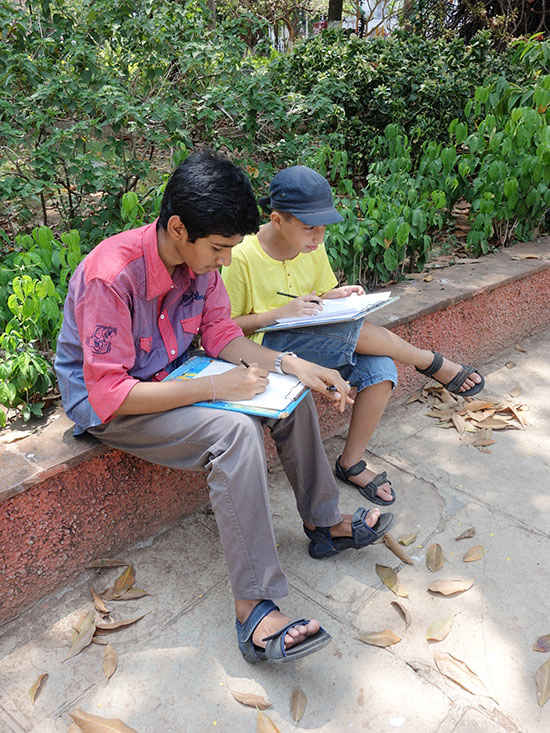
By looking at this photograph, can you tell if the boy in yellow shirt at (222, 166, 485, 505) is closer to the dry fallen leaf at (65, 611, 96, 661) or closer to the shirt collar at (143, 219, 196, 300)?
the shirt collar at (143, 219, 196, 300)

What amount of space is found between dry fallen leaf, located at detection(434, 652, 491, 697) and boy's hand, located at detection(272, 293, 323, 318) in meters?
1.19

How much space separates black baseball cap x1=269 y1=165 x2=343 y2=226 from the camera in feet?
7.24

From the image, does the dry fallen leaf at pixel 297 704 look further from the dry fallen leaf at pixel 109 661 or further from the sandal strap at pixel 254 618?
the dry fallen leaf at pixel 109 661

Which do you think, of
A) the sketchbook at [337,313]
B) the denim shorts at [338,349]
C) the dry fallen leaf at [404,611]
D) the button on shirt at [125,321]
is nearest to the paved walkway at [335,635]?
the dry fallen leaf at [404,611]

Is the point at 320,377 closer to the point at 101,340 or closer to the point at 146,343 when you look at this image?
the point at 146,343

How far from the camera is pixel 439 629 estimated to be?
1.93 meters

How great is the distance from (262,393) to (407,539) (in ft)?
2.71

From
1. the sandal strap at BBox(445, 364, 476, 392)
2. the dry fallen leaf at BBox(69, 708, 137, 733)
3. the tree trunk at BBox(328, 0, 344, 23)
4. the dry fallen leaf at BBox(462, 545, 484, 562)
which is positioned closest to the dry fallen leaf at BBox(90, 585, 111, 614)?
the dry fallen leaf at BBox(69, 708, 137, 733)

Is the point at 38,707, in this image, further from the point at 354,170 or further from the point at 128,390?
the point at 354,170

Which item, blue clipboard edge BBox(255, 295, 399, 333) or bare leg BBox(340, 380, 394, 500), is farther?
bare leg BBox(340, 380, 394, 500)

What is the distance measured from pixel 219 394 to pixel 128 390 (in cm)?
27

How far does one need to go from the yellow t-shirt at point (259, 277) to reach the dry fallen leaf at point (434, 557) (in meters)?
0.98

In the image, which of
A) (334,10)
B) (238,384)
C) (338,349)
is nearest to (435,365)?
(338,349)

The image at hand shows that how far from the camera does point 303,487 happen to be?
7.04ft
